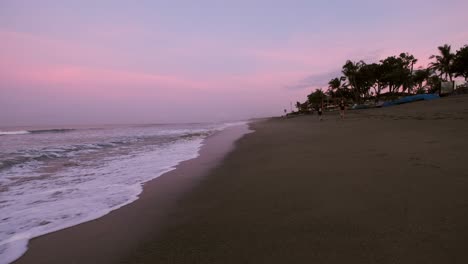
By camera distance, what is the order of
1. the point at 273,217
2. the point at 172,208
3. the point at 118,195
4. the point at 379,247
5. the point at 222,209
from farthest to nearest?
the point at 118,195 → the point at 172,208 → the point at 222,209 → the point at 273,217 → the point at 379,247

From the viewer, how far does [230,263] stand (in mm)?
1712

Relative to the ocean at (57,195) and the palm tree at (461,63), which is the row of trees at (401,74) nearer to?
the palm tree at (461,63)

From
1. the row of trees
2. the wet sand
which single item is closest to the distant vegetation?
the row of trees

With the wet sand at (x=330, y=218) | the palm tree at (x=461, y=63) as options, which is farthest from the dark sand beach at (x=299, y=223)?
the palm tree at (x=461, y=63)

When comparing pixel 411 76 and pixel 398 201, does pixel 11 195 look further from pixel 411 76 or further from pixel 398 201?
pixel 411 76

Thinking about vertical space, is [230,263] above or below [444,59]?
below

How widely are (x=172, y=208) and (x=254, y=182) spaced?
4.42 feet

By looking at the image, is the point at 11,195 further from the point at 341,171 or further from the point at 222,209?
the point at 341,171

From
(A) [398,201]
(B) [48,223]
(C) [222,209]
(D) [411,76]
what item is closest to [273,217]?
(C) [222,209]

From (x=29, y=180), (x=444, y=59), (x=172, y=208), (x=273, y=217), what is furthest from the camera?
(x=444, y=59)

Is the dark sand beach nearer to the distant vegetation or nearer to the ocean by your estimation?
the ocean

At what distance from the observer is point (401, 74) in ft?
131

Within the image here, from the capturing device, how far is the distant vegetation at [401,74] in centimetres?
3809

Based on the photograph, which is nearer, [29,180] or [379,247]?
[379,247]
